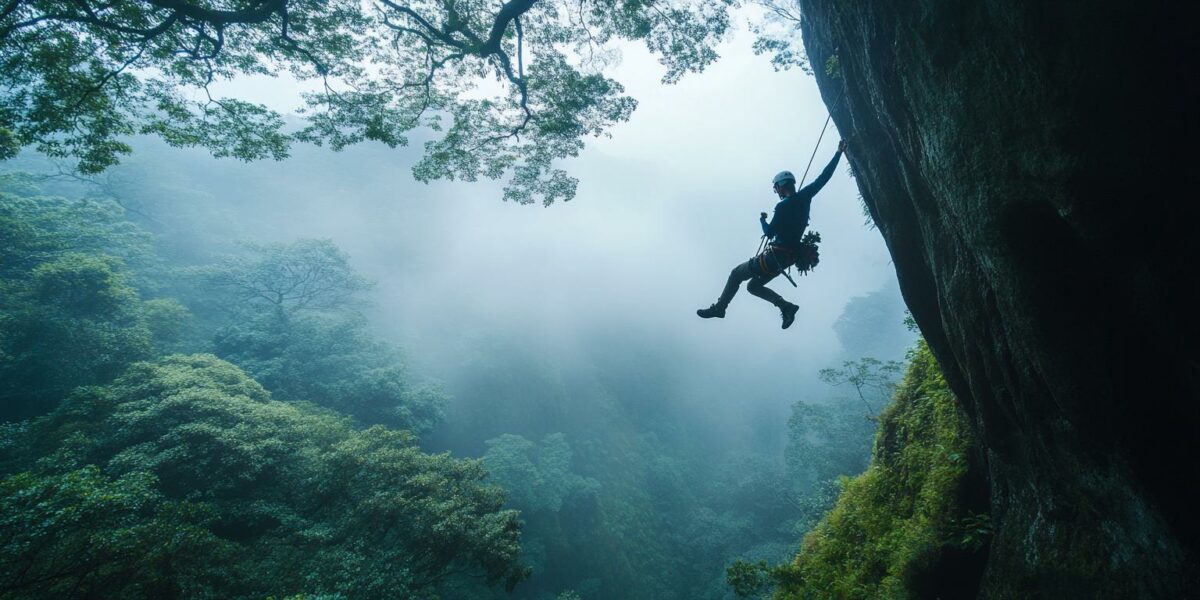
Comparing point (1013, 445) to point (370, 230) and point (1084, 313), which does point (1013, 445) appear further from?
point (370, 230)

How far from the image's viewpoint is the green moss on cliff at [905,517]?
477 centimetres

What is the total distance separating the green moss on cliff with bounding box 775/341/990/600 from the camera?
4.77 meters

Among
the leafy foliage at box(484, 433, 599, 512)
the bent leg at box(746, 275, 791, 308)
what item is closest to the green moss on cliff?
the bent leg at box(746, 275, 791, 308)

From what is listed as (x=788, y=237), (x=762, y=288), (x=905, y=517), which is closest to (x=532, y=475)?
(x=905, y=517)

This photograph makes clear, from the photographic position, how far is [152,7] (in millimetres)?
7055

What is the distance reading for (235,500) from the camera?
39.3 feet

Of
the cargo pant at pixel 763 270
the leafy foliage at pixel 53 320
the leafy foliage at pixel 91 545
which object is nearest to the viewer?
the cargo pant at pixel 763 270

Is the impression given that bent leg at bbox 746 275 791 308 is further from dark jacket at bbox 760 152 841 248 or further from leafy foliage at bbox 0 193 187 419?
leafy foliage at bbox 0 193 187 419

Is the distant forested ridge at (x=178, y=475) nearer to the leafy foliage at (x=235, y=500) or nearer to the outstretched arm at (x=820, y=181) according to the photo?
the leafy foliage at (x=235, y=500)

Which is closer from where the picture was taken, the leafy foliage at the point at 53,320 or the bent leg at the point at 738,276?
the bent leg at the point at 738,276

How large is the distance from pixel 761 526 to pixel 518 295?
1761 inches

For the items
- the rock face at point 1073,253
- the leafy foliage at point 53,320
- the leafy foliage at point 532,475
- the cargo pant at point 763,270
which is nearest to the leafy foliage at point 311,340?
the leafy foliage at point 532,475

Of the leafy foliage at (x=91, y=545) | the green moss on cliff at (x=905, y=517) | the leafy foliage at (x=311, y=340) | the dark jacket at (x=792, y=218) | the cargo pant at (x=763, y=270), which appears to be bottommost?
the leafy foliage at (x=91, y=545)

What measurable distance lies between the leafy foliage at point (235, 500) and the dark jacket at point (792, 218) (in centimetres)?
1074
